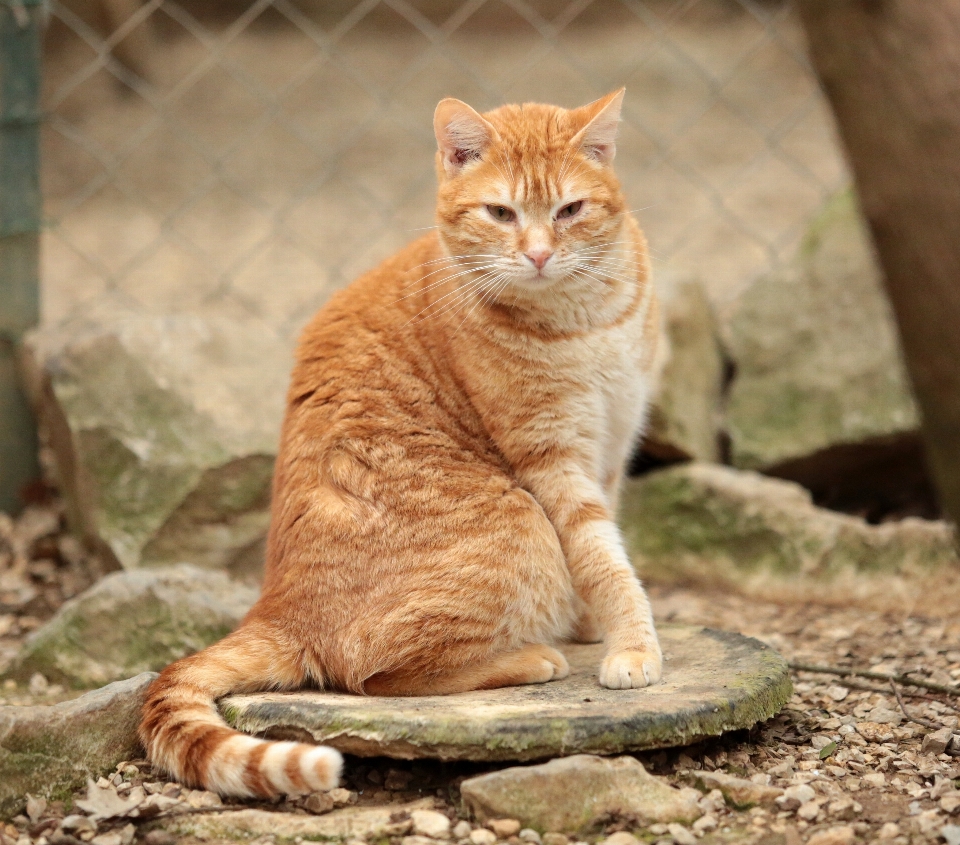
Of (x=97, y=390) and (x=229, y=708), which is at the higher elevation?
(x=97, y=390)

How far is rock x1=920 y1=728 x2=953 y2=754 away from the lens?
271 cm

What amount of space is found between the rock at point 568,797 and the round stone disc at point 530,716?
70mm

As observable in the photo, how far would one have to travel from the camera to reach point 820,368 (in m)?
4.90

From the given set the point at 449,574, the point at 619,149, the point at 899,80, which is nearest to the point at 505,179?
the point at 449,574

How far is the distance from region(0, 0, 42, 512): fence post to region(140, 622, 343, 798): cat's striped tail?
7.25ft

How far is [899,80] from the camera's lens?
1821mm

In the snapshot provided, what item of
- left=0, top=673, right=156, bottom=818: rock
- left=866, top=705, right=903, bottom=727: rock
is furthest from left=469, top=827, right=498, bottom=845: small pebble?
left=866, top=705, right=903, bottom=727: rock

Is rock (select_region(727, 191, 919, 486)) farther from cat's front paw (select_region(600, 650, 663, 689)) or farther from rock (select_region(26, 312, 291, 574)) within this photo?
cat's front paw (select_region(600, 650, 663, 689))

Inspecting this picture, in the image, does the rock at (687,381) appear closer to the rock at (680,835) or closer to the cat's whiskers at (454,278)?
the cat's whiskers at (454,278)

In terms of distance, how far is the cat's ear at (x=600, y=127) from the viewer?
123 inches

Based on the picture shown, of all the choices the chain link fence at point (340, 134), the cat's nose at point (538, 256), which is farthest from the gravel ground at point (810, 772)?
the chain link fence at point (340, 134)

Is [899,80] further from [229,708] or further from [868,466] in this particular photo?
[868,466]

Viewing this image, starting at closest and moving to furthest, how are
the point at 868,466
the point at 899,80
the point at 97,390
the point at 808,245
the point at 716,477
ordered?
the point at 899,80 → the point at 97,390 → the point at 716,477 → the point at 868,466 → the point at 808,245

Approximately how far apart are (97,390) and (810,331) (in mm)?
3057
